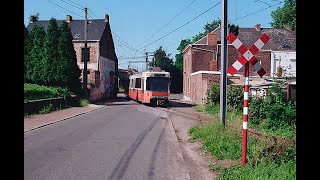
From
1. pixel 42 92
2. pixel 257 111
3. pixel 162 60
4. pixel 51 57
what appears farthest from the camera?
pixel 162 60

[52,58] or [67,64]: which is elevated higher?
[52,58]

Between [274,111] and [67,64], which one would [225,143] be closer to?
[274,111]

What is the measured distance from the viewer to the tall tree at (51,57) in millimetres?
30125

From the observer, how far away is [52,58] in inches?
1205

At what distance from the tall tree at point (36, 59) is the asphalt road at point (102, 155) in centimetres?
1755

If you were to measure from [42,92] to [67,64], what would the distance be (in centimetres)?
641

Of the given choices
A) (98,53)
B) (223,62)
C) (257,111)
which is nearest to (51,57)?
(98,53)

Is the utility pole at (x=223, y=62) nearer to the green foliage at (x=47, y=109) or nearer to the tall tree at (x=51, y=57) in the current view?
the green foliage at (x=47, y=109)

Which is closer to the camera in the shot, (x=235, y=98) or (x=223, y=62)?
(x=223, y=62)

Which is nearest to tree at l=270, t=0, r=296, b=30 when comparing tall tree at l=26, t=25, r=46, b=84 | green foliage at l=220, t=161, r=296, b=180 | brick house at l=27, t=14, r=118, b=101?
brick house at l=27, t=14, r=118, b=101

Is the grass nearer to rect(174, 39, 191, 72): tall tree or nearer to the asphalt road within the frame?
the asphalt road

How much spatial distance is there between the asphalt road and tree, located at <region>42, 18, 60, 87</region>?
1684 centimetres

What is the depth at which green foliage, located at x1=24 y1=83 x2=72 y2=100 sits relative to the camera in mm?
22903

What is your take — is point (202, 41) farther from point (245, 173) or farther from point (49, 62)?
point (245, 173)
